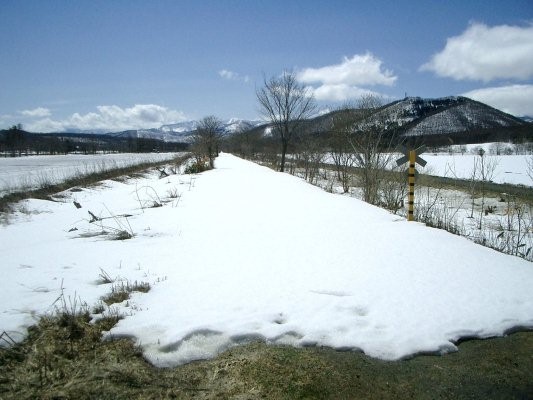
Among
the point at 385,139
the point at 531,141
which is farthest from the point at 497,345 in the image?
the point at 531,141

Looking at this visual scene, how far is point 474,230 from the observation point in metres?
9.76

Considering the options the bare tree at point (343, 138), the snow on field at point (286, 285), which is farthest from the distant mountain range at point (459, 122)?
the snow on field at point (286, 285)

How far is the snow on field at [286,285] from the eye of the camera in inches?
113

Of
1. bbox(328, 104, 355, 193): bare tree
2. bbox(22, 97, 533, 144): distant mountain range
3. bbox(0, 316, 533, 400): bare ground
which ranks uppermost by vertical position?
bbox(22, 97, 533, 144): distant mountain range

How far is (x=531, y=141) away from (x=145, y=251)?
73713 millimetres

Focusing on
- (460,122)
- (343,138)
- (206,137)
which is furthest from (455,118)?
(343,138)

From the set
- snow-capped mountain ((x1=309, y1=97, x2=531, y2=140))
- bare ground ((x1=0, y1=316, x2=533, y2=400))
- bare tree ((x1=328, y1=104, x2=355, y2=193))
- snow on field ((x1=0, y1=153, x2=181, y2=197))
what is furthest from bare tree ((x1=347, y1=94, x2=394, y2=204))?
snow-capped mountain ((x1=309, y1=97, x2=531, y2=140))

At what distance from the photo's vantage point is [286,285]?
3785 millimetres

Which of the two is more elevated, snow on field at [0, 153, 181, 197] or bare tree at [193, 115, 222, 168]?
bare tree at [193, 115, 222, 168]

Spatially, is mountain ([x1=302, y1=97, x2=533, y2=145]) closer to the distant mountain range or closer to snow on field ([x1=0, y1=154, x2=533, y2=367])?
the distant mountain range

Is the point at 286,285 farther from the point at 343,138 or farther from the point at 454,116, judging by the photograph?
the point at 454,116

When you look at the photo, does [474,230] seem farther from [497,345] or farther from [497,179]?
[497,179]

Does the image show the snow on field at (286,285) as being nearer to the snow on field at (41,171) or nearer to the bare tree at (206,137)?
the snow on field at (41,171)

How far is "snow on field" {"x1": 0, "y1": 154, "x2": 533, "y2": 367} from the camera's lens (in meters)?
2.86
